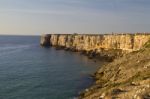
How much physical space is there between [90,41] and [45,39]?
47886 millimetres

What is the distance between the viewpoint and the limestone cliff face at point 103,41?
92.9 meters

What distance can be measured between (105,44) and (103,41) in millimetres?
2075

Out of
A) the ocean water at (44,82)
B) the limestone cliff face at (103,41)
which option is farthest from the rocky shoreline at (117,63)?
the ocean water at (44,82)

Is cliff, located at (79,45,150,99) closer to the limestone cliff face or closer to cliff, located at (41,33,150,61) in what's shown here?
cliff, located at (41,33,150,61)

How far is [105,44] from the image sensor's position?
10912cm

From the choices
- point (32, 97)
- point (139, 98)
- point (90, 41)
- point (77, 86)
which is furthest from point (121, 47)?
point (139, 98)

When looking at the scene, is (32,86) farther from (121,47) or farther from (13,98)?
(121,47)

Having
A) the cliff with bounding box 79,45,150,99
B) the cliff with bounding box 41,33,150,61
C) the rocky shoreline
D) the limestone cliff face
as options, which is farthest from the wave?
the cliff with bounding box 79,45,150,99

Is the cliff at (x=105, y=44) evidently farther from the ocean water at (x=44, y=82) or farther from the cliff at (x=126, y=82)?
the cliff at (x=126, y=82)

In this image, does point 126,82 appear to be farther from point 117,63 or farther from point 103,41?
point 103,41

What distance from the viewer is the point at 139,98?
105ft

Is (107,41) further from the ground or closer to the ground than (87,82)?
further from the ground

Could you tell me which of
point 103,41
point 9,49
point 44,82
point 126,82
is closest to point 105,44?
point 103,41

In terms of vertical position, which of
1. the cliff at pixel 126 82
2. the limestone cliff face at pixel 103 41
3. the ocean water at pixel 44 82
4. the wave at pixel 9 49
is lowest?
the ocean water at pixel 44 82
